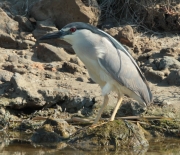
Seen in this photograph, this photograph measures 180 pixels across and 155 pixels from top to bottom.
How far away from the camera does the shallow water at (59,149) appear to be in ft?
23.4

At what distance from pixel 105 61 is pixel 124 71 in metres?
0.36

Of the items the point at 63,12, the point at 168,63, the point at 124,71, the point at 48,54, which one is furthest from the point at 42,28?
the point at 124,71

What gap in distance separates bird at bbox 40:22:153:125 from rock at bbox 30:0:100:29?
259 cm

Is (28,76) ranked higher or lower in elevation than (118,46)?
lower

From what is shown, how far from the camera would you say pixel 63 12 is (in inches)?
423

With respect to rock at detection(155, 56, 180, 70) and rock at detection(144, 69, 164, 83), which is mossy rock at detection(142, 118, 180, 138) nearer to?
rock at detection(144, 69, 164, 83)

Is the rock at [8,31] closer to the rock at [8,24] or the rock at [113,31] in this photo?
the rock at [8,24]

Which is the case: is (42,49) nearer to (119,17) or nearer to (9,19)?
(9,19)

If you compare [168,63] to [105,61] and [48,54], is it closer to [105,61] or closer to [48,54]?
[48,54]

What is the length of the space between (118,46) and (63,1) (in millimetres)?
2898

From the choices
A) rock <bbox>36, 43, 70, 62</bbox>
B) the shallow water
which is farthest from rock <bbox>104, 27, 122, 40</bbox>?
the shallow water

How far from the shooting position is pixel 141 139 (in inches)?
A: 294

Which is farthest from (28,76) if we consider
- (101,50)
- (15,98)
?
(101,50)

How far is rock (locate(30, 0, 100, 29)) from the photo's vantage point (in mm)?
10539
